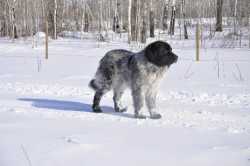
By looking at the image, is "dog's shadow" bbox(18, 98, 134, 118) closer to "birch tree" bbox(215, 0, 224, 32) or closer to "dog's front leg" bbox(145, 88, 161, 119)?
"dog's front leg" bbox(145, 88, 161, 119)

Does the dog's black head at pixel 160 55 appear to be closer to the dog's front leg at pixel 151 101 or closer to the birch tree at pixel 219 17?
the dog's front leg at pixel 151 101

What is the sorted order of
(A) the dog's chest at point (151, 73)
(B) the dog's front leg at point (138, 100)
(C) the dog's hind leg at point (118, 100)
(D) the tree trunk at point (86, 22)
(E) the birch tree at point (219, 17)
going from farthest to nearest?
1. (D) the tree trunk at point (86, 22)
2. (E) the birch tree at point (219, 17)
3. (C) the dog's hind leg at point (118, 100)
4. (B) the dog's front leg at point (138, 100)
5. (A) the dog's chest at point (151, 73)

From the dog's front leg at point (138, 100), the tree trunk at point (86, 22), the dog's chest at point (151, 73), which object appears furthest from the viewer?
the tree trunk at point (86, 22)

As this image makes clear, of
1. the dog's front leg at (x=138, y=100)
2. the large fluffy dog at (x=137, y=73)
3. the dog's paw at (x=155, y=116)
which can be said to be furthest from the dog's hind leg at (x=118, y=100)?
the dog's paw at (x=155, y=116)

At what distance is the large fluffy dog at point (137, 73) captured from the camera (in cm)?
689

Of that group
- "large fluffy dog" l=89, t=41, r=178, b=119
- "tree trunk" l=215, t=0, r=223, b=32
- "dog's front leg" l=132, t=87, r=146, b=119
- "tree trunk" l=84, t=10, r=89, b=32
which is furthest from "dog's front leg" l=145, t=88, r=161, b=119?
"tree trunk" l=84, t=10, r=89, b=32

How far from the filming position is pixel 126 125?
21.1ft

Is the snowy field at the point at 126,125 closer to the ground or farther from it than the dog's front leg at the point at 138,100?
closer to the ground

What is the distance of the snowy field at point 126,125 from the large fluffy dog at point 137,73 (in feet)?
1.04

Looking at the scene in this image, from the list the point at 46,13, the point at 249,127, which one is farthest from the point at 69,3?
the point at 249,127

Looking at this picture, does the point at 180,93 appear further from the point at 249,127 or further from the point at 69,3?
the point at 69,3

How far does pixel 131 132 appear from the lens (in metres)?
5.86

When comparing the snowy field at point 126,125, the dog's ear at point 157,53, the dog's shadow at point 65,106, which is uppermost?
the dog's ear at point 157,53

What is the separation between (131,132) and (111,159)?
4.25 feet
